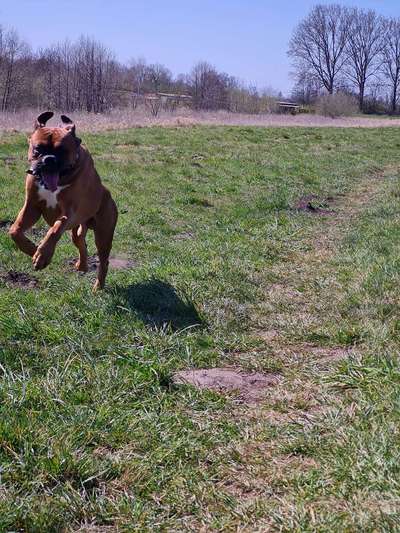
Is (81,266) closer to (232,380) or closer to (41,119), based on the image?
(41,119)

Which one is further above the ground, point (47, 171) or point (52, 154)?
point (52, 154)

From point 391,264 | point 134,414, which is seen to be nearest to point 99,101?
point 391,264

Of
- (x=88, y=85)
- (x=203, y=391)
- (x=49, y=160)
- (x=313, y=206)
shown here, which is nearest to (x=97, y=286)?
(x=49, y=160)

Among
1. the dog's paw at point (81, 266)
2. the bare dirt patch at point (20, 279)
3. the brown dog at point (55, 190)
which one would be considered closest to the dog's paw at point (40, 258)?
the brown dog at point (55, 190)

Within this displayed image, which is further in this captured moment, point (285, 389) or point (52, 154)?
point (52, 154)

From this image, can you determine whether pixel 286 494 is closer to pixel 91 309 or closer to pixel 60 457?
pixel 60 457

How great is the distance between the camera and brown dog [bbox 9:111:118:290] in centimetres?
538

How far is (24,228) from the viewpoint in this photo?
5625mm

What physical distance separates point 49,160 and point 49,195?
36cm

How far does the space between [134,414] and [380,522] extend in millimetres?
1518

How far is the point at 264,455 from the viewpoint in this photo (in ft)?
10.1

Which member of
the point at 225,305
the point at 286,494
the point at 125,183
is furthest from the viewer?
the point at 125,183

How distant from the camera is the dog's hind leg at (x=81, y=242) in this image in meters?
6.21

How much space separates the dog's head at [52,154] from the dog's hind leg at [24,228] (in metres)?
0.37
